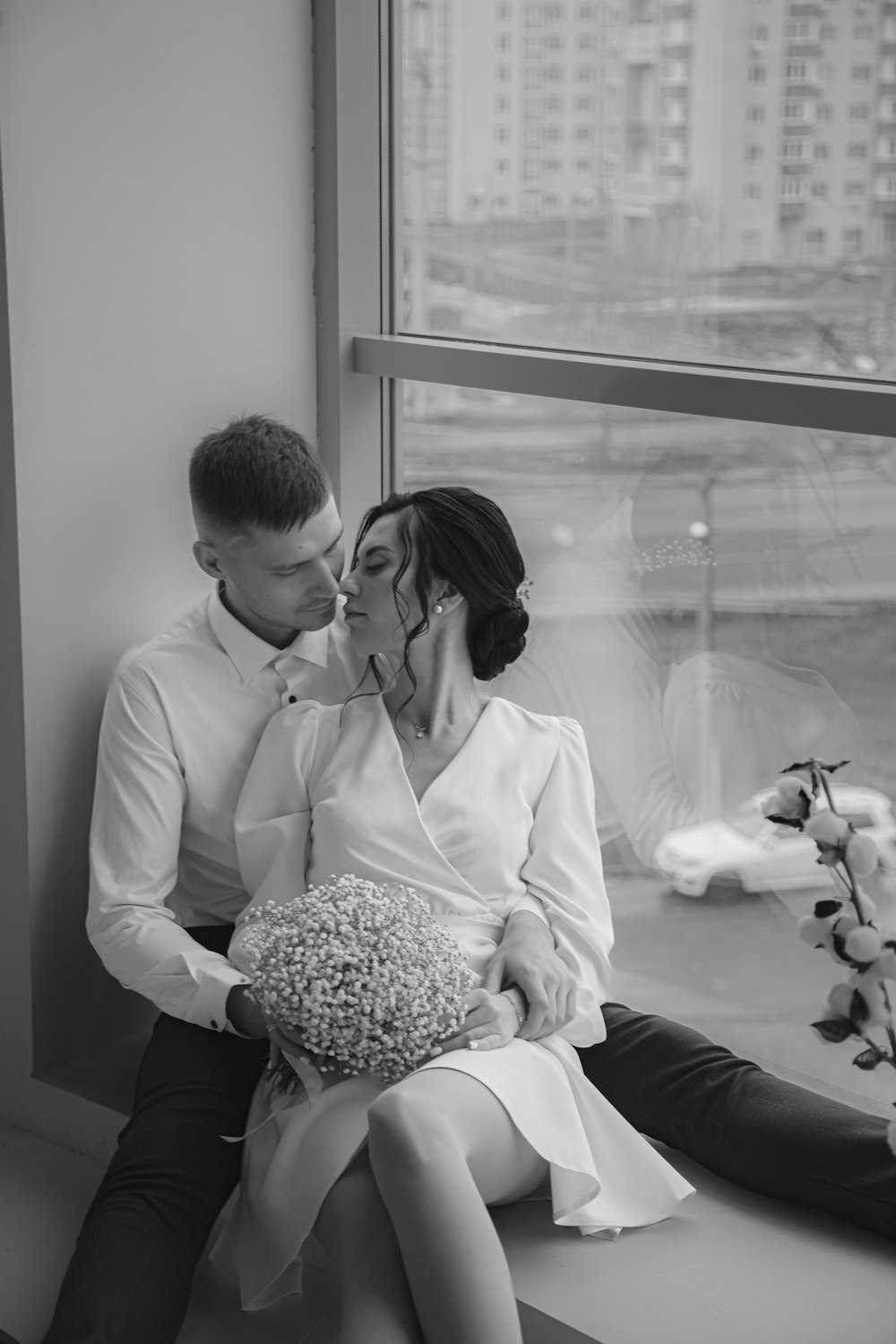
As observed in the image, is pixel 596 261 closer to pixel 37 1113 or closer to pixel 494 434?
pixel 494 434

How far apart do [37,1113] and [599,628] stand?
1410 mm

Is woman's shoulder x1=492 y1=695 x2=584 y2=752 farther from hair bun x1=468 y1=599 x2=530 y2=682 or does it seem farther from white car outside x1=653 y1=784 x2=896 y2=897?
white car outside x1=653 y1=784 x2=896 y2=897

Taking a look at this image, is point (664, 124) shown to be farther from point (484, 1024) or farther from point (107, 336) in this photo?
point (484, 1024)

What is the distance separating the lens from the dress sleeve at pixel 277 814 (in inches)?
86.5

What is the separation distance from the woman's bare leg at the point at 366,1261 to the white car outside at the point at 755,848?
91 cm

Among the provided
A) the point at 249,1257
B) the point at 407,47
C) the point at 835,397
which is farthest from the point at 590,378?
the point at 249,1257

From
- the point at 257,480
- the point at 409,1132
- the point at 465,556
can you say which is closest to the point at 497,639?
the point at 465,556

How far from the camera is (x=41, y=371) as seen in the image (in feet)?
7.50

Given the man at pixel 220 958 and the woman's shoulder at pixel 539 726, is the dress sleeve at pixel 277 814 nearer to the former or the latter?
the man at pixel 220 958

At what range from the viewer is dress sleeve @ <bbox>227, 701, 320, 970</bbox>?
Result: 2197 mm

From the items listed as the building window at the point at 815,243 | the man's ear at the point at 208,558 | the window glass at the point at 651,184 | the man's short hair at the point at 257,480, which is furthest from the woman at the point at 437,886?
the building window at the point at 815,243

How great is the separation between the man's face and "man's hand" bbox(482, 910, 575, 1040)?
2.15 ft

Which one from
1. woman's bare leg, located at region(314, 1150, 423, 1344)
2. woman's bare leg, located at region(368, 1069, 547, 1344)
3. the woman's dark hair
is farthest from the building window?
woman's bare leg, located at region(314, 1150, 423, 1344)

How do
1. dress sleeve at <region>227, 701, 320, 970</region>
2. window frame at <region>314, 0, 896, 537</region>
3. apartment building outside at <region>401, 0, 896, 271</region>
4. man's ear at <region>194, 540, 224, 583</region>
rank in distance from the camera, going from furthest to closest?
1. window frame at <region>314, 0, 896, 537</region>
2. man's ear at <region>194, 540, 224, 583</region>
3. dress sleeve at <region>227, 701, 320, 970</region>
4. apartment building outside at <region>401, 0, 896, 271</region>
